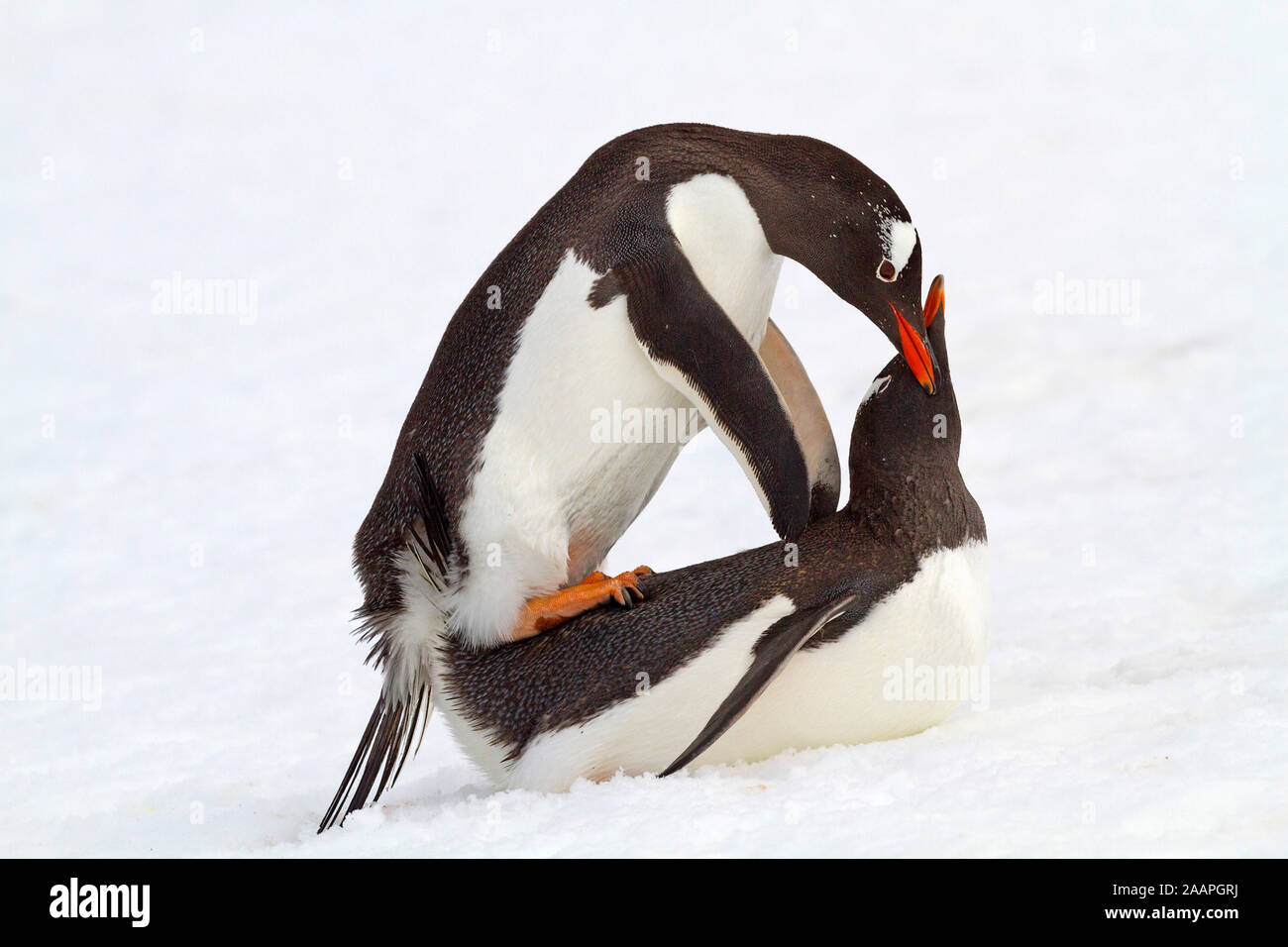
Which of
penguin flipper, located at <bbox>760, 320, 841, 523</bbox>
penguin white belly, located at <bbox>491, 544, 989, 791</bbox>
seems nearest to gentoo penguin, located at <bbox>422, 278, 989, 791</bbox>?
penguin white belly, located at <bbox>491, 544, 989, 791</bbox>

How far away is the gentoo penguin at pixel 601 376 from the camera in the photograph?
213 cm

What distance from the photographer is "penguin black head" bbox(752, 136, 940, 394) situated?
2.25 meters

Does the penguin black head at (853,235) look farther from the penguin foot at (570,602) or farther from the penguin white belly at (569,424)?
the penguin foot at (570,602)

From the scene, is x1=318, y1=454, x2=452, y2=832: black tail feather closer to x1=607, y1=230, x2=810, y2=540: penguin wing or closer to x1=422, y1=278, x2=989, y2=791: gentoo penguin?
x1=422, y1=278, x2=989, y2=791: gentoo penguin

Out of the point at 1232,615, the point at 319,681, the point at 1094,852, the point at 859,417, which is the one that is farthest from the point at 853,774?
the point at 319,681

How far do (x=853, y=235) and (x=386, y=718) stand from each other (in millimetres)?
1030

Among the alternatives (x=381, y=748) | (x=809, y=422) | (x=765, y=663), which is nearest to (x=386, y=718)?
(x=381, y=748)

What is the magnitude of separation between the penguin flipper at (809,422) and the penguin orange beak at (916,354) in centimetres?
17

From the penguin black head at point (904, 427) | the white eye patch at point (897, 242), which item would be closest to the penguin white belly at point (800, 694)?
the penguin black head at point (904, 427)

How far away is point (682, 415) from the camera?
2.26m

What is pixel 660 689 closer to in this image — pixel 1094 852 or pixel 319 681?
pixel 1094 852

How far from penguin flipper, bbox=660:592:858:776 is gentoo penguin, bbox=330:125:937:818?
0.13 meters

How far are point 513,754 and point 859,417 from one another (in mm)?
717

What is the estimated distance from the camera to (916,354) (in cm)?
227
